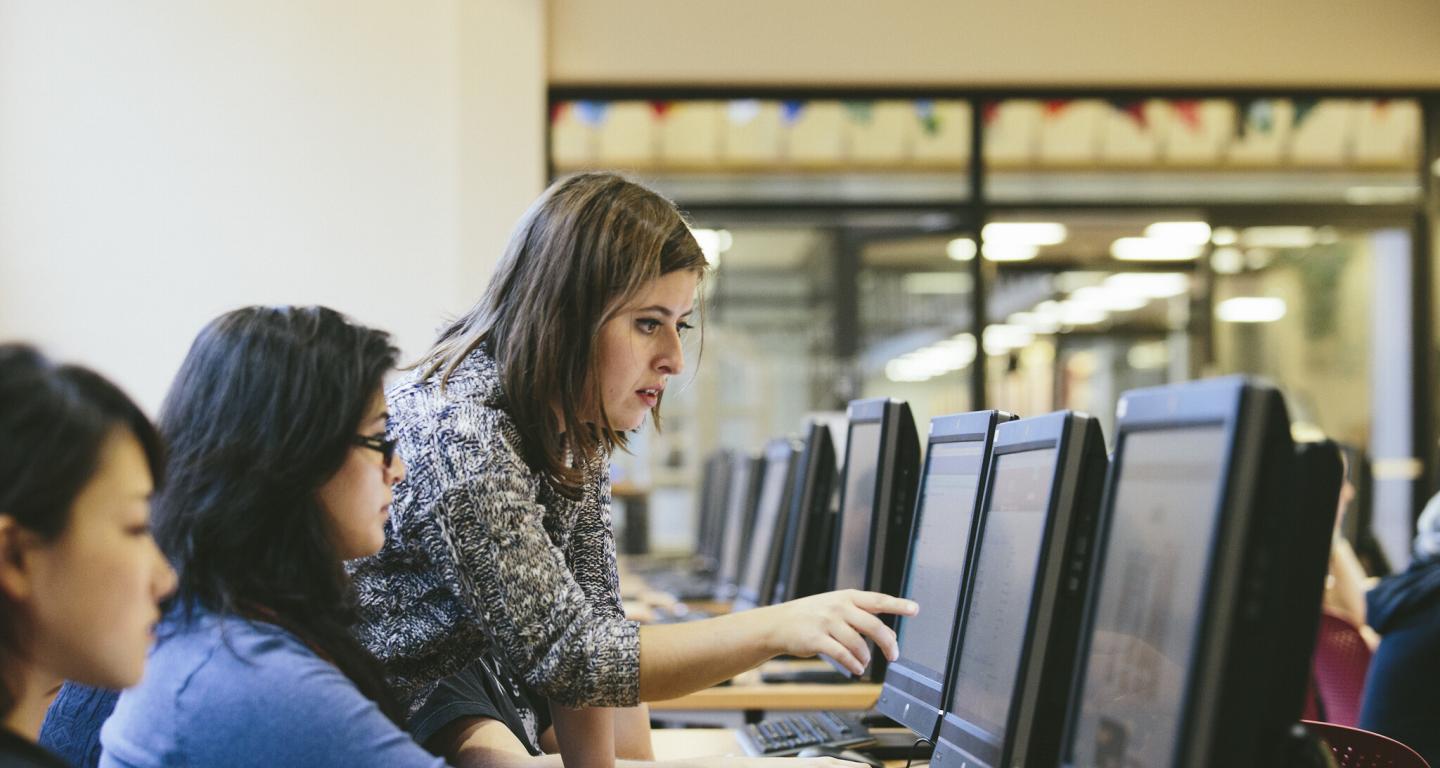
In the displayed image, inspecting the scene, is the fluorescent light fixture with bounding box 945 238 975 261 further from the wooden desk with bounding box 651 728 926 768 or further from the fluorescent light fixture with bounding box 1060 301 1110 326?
the wooden desk with bounding box 651 728 926 768

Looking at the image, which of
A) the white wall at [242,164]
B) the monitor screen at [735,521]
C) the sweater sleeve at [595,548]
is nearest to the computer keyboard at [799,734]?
the sweater sleeve at [595,548]

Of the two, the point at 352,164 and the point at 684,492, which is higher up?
the point at 352,164

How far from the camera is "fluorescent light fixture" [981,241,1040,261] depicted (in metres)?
5.86

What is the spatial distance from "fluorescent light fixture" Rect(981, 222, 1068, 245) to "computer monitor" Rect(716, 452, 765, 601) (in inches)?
77.8

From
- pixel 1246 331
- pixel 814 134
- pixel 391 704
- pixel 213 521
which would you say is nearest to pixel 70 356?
pixel 213 521

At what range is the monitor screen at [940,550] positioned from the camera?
5.30 ft

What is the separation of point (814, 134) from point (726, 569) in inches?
88.7

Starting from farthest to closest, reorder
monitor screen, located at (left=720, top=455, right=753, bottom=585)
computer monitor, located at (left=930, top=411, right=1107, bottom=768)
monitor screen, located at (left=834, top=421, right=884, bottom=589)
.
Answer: monitor screen, located at (left=720, top=455, right=753, bottom=585) < monitor screen, located at (left=834, top=421, right=884, bottom=589) < computer monitor, located at (left=930, top=411, right=1107, bottom=768)

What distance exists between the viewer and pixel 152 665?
4.05ft

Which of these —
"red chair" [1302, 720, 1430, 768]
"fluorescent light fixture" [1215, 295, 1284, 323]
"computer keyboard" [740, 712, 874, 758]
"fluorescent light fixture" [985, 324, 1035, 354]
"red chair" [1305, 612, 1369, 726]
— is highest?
"fluorescent light fixture" [1215, 295, 1284, 323]

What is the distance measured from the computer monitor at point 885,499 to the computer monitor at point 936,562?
0.46 ft

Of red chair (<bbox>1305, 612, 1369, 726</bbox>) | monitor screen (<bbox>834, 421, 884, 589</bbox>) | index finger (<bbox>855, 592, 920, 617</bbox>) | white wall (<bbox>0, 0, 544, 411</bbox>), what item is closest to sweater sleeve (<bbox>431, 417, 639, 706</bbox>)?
index finger (<bbox>855, 592, 920, 617</bbox>)

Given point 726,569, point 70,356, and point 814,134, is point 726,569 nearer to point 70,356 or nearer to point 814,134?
point 814,134

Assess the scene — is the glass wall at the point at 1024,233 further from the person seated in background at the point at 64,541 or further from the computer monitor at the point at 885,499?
the person seated in background at the point at 64,541
